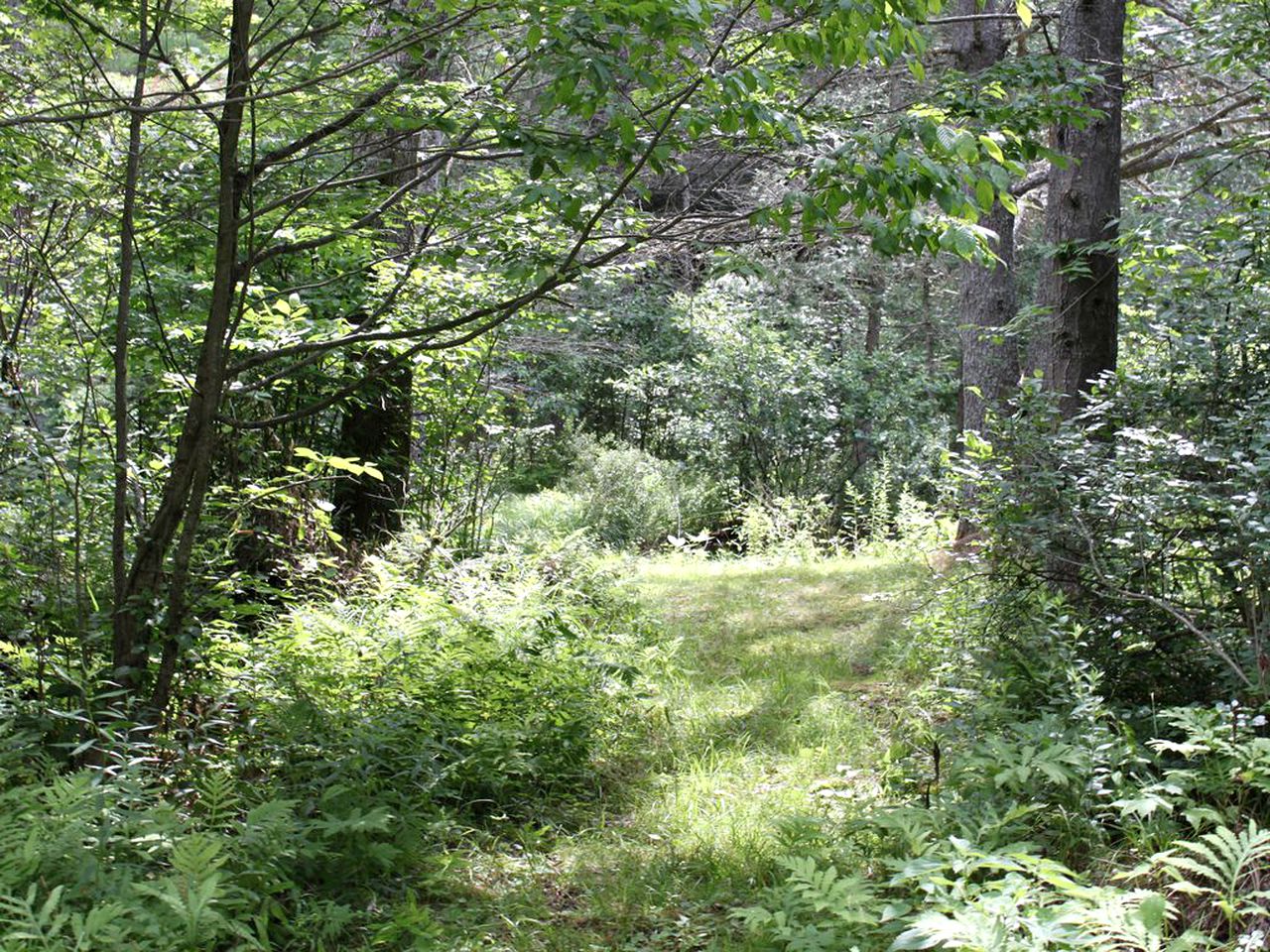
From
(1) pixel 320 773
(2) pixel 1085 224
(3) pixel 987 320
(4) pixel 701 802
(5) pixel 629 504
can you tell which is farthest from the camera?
(5) pixel 629 504

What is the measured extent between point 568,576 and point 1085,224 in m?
4.04

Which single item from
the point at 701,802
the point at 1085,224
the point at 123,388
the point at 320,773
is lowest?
the point at 701,802

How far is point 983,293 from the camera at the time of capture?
9805 millimetres

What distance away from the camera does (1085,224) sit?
6.13m

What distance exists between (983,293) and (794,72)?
5223mm

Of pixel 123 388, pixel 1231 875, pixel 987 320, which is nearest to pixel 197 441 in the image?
pixel 123 388

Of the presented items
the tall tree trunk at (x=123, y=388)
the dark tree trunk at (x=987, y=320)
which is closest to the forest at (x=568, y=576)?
the tall tree trunk at (x=123, y=388)

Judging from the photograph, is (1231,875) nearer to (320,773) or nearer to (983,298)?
(320,773)

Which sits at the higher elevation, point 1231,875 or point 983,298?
point 983,298

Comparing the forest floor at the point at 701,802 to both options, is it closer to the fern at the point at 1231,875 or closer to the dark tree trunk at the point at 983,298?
the fern at the point at 1231,875

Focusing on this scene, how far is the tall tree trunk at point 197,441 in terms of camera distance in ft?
13.6

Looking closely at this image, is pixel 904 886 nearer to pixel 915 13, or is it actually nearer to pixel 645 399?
pixel 915 13

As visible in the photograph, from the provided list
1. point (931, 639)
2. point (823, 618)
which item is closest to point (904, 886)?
point (931, 639)

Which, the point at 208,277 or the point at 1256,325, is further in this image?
the point at 208,277
